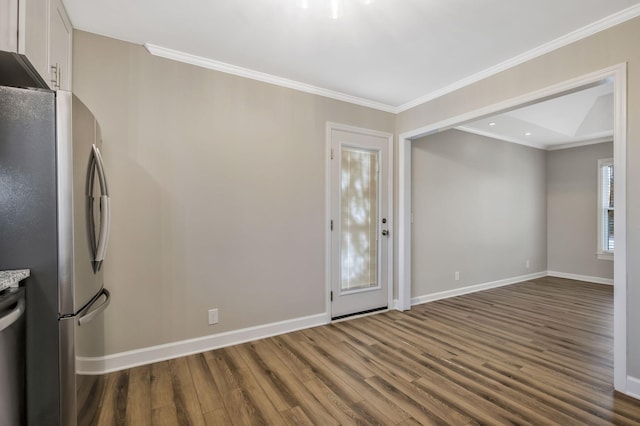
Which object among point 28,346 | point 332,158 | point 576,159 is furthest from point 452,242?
point 28,346

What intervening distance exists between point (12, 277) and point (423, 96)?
3696 mm

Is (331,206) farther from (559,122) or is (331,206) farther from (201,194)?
(559,122)

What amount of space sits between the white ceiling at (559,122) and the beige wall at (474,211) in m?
0.25

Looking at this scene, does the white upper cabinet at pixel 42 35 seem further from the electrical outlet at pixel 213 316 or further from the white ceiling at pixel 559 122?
the white ceiling at pixel 559 122

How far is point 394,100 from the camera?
12.0ft

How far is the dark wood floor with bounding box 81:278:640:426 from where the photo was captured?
5.98 feet

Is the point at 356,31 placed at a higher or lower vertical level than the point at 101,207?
higher

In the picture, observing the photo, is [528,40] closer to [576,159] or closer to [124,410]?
[124,410]

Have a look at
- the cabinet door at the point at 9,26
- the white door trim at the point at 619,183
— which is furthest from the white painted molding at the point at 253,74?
the white door trim at the point at 619,183

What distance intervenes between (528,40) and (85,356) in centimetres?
366

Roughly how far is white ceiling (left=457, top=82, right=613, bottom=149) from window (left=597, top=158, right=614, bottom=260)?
1.73 ft

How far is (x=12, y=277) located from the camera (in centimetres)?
119

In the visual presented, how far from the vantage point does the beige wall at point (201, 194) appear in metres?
→ 2.36

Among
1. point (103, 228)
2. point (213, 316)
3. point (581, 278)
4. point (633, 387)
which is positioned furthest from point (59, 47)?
point (581, 278)
